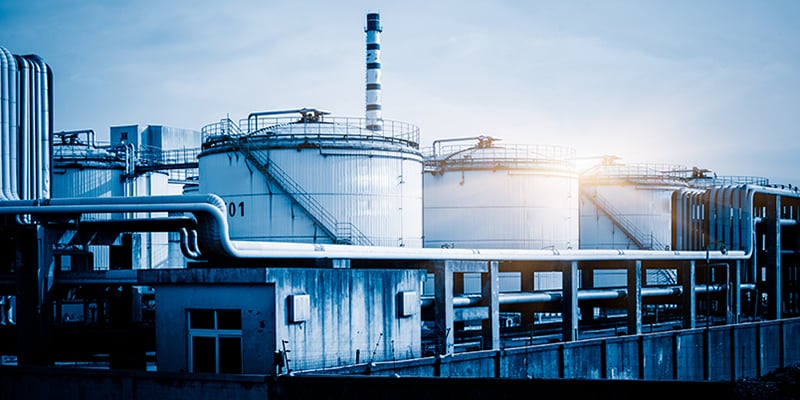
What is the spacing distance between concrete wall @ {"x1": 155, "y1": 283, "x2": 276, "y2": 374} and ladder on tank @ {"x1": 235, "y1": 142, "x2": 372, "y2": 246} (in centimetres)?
1134

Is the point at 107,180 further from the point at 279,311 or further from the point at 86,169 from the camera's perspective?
the point at 279,311

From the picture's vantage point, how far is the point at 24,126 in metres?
26.1

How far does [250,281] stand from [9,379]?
5651mm

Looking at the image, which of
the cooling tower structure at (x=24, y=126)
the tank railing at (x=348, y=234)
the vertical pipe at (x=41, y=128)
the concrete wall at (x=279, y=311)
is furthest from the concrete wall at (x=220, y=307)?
the tank railing at (x=348, y=234)

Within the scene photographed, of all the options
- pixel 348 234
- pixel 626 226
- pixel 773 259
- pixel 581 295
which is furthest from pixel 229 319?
pixel 626 226

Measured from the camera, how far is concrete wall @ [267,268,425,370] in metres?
19.3

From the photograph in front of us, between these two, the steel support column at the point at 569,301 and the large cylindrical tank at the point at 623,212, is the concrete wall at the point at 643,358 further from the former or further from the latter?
the large cylindrical tank at the point at 623,212

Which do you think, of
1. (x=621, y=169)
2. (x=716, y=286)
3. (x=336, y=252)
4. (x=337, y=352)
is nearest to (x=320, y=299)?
(x=337, y=352)

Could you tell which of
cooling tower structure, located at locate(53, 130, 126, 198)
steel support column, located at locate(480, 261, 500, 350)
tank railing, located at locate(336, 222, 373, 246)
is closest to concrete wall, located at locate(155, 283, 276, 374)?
tank railing, located at locate(336, 222, 373, 246)

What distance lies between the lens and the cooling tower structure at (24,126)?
25.6 m

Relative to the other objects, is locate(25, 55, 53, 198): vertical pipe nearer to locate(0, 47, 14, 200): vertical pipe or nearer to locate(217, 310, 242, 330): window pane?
locate(0, 47, 14, 200): vertical pipe

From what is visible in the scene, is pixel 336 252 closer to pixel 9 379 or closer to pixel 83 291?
pixel 9 379

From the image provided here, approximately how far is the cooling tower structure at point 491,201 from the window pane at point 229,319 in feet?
72.6

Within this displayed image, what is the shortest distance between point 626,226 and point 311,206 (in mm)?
25897
